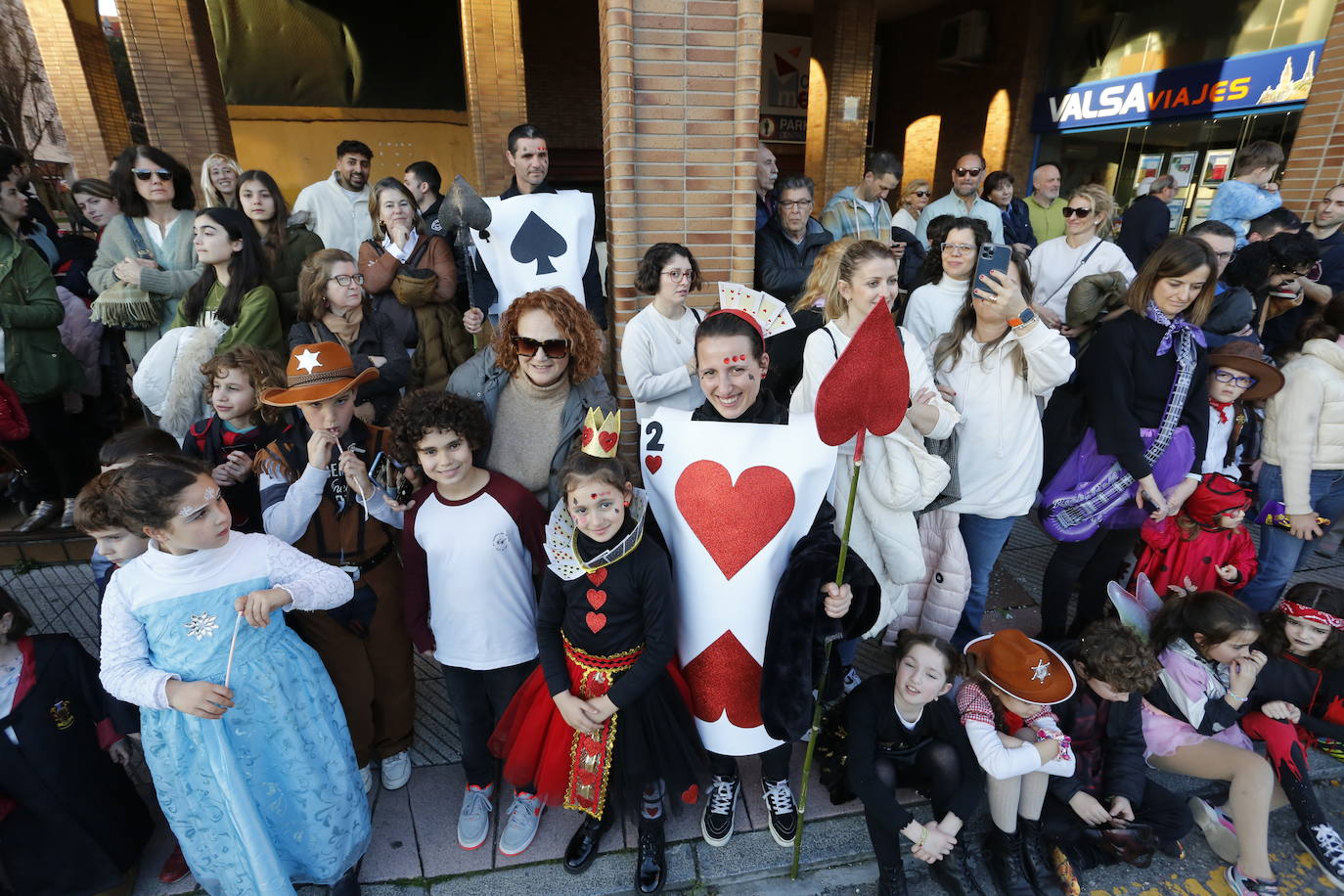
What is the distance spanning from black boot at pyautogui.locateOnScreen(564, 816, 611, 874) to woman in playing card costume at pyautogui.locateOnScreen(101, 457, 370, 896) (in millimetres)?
799

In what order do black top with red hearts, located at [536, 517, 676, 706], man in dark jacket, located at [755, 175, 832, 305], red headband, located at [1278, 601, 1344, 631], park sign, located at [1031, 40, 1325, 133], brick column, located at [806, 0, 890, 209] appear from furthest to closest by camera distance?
brick column, located at [806, 0, 890, 209] < park sign, located at [1031, 40, 1325, 133] < man in dark jacket, located at [755, 175, 832, 305] < red headband, located at [1278, 601, 1344, 631] < black top with red hearts, located at [536, 517, 676, 706]

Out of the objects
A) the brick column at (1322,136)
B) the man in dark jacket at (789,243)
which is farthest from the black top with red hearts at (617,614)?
the brick column at (1322,136)

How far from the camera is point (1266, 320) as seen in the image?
430 cm

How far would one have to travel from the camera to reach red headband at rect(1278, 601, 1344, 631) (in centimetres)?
299

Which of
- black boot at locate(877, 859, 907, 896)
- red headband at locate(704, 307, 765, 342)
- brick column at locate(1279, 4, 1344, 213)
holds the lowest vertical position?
black boot at locate(877, 859, 907, 896)

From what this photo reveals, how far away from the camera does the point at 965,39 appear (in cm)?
1297

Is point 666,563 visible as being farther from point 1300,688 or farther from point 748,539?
point 1300,688

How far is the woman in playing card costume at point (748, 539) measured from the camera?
7.40 ft

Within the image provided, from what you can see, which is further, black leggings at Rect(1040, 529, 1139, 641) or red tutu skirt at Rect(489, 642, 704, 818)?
black leggings at Rect(1040, 529, 1139, 641)

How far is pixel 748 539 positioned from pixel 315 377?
1.66 metres

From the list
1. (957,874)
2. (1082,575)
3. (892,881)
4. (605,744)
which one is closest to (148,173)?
(605,744)

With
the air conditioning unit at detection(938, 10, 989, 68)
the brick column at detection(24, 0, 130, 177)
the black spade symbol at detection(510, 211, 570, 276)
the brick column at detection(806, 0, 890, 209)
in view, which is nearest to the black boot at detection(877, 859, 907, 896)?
the black spade symbol at detection(510, 211, 570, 276)

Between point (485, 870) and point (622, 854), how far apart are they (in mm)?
516

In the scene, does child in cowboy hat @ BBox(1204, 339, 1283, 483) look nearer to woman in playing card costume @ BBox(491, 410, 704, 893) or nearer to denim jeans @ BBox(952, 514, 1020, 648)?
denim jeans @ BBox(952, 514, 1020, 648)
